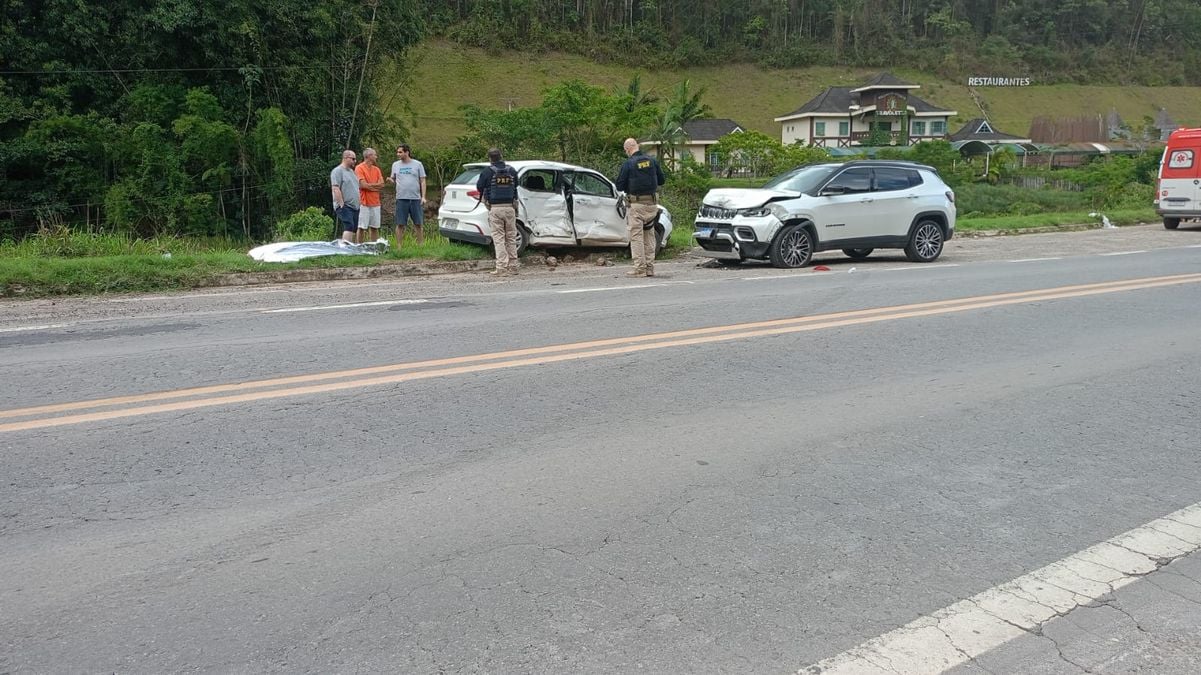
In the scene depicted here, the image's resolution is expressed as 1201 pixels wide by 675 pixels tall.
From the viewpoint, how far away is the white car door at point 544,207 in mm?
15391

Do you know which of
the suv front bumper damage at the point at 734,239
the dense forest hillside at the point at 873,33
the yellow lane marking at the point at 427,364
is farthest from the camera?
the dense forest hillside at the point at 873,33

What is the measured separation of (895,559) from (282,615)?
2.43 meters

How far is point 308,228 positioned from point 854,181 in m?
10.7

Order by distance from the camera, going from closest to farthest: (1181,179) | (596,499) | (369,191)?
(596,499)
(369,191)
(1181,179)

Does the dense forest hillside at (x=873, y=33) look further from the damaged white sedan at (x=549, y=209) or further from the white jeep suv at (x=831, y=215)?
the white jeep suv at (x=831, y=215)

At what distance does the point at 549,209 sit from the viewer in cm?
1556

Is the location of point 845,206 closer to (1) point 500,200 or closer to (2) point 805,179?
(2) point 805,179

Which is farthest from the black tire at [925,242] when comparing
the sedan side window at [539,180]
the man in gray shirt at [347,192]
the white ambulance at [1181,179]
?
the white ambulance at [1181,179]

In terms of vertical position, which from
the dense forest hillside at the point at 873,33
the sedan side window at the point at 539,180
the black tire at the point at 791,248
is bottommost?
the black tire at the point at 791,248

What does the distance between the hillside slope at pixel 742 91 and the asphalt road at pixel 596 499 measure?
185 ft

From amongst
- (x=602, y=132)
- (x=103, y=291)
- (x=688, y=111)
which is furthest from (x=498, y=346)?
(x=688, y=111)

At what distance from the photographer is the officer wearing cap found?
13711 mm

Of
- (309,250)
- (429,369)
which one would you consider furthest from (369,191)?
(429,369)

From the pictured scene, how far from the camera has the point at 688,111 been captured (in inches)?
1966
